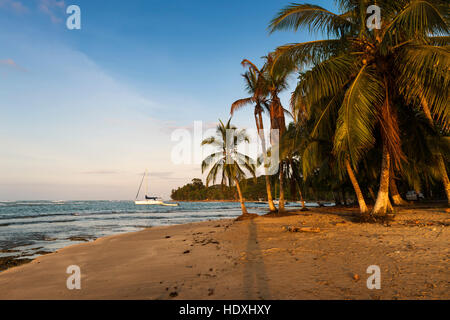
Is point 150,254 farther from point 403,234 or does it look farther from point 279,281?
point 403,234

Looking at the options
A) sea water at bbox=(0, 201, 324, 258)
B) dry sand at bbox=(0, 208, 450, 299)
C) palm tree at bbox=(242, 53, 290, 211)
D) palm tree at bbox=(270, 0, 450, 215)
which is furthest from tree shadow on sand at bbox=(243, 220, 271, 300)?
palm tree at bbox=(242, 53, 290, 211)

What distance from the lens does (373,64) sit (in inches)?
403

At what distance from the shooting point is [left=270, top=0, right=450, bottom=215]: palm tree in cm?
842

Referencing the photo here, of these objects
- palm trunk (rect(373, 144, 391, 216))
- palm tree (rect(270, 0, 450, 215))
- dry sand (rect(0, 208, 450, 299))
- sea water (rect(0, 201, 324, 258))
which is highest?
palm tree (rect(270, 0, 450, 215))

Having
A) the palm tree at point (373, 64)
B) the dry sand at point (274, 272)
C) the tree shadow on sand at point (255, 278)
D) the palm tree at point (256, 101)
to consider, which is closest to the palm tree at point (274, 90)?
the palm tree at point (256, 101)

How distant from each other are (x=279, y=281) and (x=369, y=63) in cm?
994

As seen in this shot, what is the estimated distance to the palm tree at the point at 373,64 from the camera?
8.42 m

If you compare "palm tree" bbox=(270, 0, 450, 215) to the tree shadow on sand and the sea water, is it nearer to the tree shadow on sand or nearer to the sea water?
the tree shadow on sand

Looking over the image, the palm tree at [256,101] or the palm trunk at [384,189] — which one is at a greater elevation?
the palm tree at [256,101]

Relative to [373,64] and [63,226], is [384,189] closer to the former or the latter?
[373,64]

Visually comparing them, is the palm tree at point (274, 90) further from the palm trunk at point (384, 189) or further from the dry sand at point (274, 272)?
the dry sand at point (274, 272)

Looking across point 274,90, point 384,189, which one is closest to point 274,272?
point 384,189

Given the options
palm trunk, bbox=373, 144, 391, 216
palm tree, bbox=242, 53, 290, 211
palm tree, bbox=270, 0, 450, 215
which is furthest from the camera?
palm tree, bbox=242, 53, 290, 211
